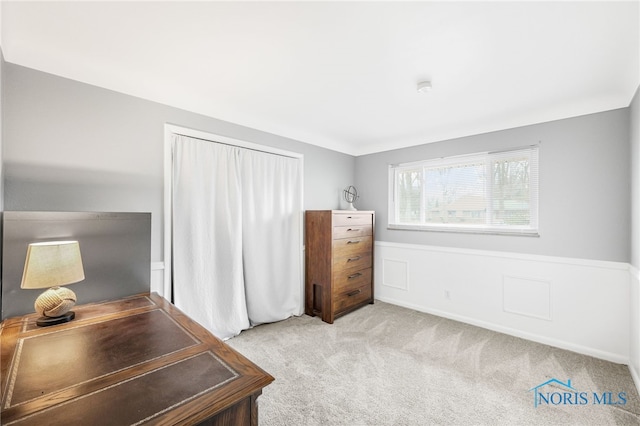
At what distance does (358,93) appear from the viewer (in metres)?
2.47

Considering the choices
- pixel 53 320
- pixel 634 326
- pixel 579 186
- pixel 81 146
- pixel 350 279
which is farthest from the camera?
pixel 350 279

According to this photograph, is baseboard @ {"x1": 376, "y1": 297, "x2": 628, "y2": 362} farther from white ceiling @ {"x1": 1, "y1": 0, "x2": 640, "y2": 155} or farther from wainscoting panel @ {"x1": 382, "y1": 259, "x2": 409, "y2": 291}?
white ceiling @ {"x1": 1, "y1": 0, "x2": 640, "y2": 155}

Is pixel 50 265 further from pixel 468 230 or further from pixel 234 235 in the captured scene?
pixel 468 230

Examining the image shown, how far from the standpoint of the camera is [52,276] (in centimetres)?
146

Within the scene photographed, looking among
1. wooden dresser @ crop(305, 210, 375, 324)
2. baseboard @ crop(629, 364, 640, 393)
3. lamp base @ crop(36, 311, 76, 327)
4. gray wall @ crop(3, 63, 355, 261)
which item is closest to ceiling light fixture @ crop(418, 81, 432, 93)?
wooden dresser @ crop(305, 210, 375, 324)

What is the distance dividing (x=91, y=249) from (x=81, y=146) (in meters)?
0.78

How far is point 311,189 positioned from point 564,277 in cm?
294

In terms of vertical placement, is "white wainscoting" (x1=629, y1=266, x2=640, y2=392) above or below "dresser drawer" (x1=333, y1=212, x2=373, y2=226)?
below

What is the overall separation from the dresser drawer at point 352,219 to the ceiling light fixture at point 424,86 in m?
1.65

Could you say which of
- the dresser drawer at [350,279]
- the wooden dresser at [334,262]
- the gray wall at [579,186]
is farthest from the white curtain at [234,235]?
the gray wall at [579,186]

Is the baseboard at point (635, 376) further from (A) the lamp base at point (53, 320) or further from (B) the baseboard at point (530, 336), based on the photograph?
(A) the lamp base at point (53, 320)

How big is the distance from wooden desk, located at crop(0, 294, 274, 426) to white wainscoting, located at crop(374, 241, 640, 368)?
306 centimetres

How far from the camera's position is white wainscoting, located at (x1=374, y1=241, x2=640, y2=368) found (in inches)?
97.6

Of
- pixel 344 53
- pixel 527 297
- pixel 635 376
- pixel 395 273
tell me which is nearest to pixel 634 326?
pixel 635 376
